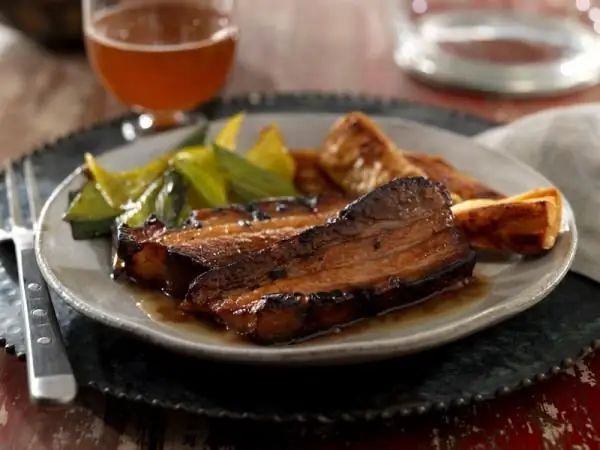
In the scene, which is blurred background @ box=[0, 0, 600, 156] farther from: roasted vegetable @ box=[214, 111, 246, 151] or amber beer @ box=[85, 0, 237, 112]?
roasted vegetable @ box=[214, 111, 246, 151]

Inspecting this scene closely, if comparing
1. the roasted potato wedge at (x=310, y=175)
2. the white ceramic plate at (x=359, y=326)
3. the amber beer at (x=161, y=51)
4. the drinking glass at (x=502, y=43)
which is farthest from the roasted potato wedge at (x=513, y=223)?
the drinking glass at (x=502, y=43)

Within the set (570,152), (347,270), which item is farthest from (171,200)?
(570,152)

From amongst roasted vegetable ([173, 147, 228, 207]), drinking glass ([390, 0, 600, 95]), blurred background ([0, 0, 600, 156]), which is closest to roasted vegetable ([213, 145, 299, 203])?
roasted vegetable ([173, 147, 228, 207])

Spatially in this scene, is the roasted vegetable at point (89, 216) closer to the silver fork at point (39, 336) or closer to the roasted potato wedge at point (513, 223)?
the silver fork at point (39, 336)

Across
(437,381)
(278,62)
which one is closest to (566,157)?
(437,381)

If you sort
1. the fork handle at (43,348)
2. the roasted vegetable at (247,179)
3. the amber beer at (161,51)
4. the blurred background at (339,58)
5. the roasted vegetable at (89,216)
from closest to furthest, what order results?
the fork handle at (43,348), the roasted vegetable at (89,216), the roasted vegetable at (247,179), the amber beer at (161,51), the blurred background at (339,58)

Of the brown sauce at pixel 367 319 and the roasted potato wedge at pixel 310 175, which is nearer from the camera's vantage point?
the brown sauce at pixel 367 319
